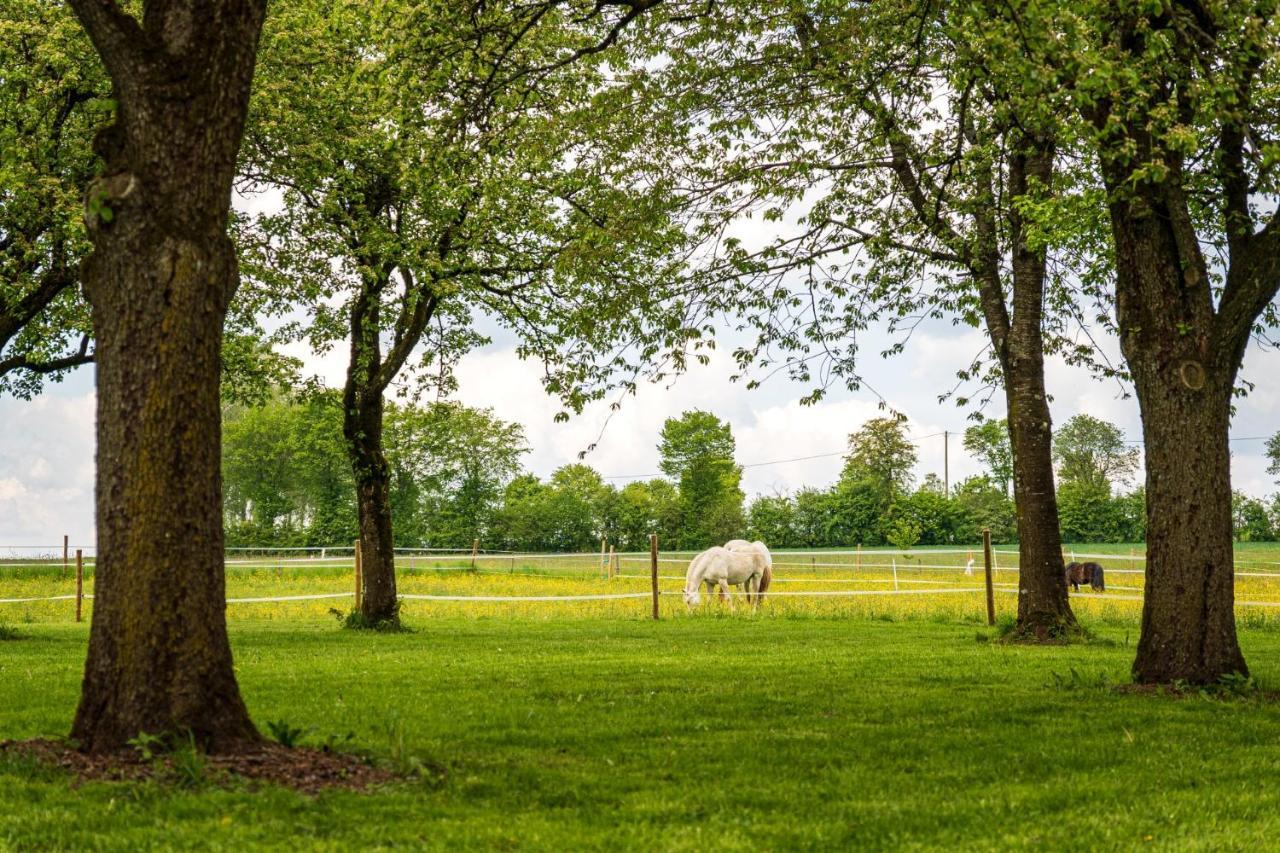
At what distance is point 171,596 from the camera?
6336 millimetres

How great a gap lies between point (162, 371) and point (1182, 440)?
8663mm

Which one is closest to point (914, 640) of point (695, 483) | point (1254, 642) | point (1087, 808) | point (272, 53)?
point (1254, 642)

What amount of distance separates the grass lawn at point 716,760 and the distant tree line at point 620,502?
187ft

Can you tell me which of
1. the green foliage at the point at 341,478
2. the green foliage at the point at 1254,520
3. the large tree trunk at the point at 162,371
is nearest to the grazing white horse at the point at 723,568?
the large tree trunk at the point at 162,371

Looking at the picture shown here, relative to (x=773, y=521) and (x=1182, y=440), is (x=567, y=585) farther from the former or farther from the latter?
(x=773, y=521)

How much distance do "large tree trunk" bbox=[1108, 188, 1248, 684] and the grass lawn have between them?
2.67ft

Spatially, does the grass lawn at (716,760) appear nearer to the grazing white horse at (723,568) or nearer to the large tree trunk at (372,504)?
the large tree trunk at (372,504)

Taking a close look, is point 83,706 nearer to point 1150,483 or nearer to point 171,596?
point 171,596

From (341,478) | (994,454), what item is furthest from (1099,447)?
(341,478)

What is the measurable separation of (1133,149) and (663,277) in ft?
24.9

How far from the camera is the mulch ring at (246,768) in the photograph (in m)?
6.02

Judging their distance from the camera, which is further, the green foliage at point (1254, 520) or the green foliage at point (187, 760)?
the green foliage at point (1254, 520)

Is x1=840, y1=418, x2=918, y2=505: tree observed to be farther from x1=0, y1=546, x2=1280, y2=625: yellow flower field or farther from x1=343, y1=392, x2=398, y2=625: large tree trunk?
x1=343, y1=392, x2=398, y2=625: large tree trunk

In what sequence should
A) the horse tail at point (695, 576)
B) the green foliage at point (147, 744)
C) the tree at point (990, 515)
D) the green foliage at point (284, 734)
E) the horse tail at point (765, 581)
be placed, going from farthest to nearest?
the tree at point (990, 515) < the horse tail at point (765, 581) < the horse tail at point (695, 576) < the green foliage at point (284, 734) < the green foliage at point (147, 744)
